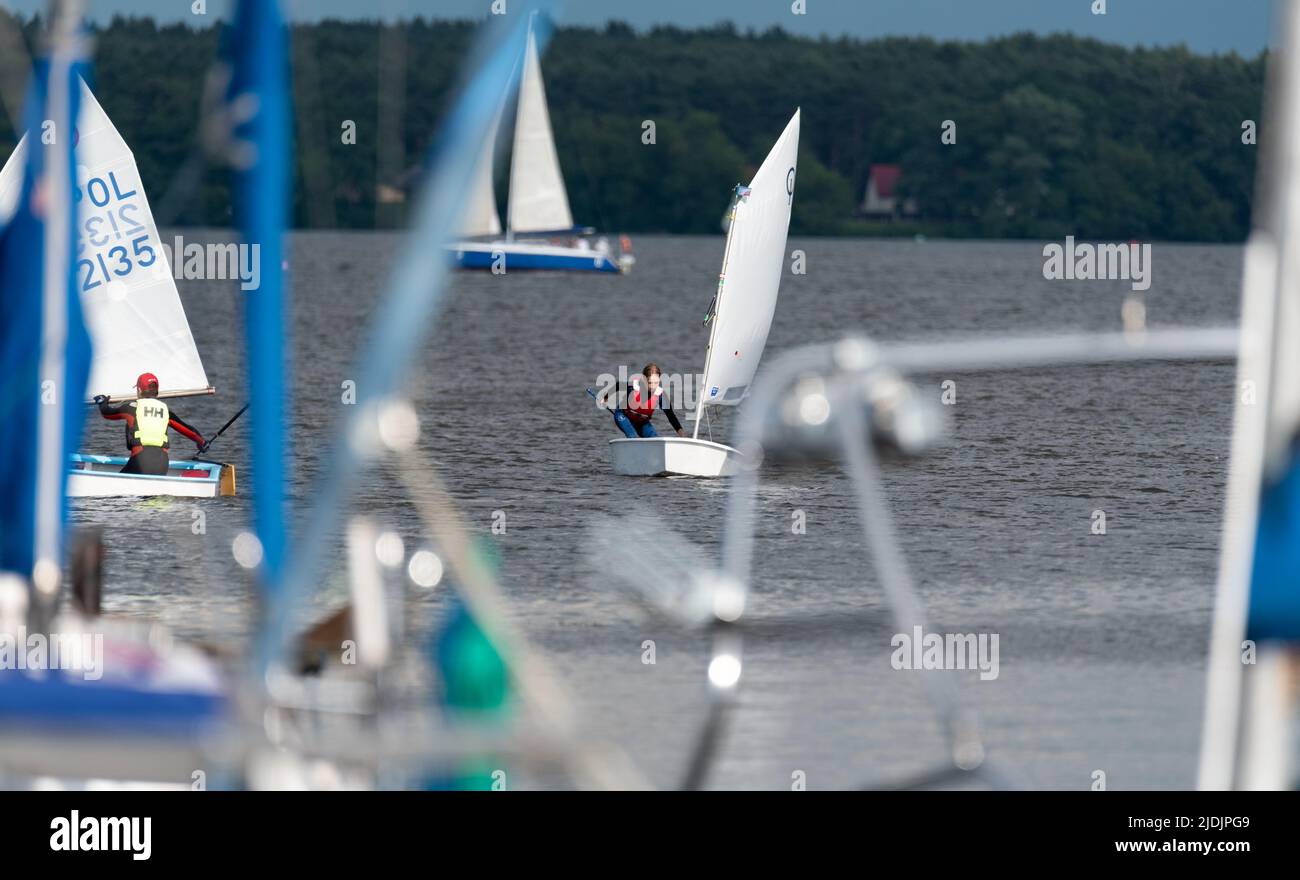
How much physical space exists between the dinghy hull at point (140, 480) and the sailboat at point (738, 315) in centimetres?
650

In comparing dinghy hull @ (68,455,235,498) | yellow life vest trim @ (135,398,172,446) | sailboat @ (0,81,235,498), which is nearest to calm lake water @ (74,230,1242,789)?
dinghy hull @ (68,455,235,498)

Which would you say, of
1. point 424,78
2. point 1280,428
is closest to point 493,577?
point 1280,428

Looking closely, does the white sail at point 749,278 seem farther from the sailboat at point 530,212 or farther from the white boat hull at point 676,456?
the sailboat at point 530,212

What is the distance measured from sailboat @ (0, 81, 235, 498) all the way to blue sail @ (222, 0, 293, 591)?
770 inches

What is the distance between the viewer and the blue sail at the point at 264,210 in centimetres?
1188

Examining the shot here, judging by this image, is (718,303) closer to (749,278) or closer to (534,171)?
(749,278)

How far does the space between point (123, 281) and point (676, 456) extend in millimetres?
8674

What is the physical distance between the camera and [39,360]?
599 inches

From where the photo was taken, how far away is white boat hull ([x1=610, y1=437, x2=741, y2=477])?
33531 millimetres

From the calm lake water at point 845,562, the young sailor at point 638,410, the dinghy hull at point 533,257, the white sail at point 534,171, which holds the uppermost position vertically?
the white sail at point 534,171

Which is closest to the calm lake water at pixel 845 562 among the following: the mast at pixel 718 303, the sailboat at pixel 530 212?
the mast at pixel 718 303

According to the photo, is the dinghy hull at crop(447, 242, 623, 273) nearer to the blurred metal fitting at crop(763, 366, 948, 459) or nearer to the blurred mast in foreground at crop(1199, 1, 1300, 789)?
the blurred metal fitting at crop(763, 366, 948, 459)

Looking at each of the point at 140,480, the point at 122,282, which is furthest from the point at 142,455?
the point at 122,282
